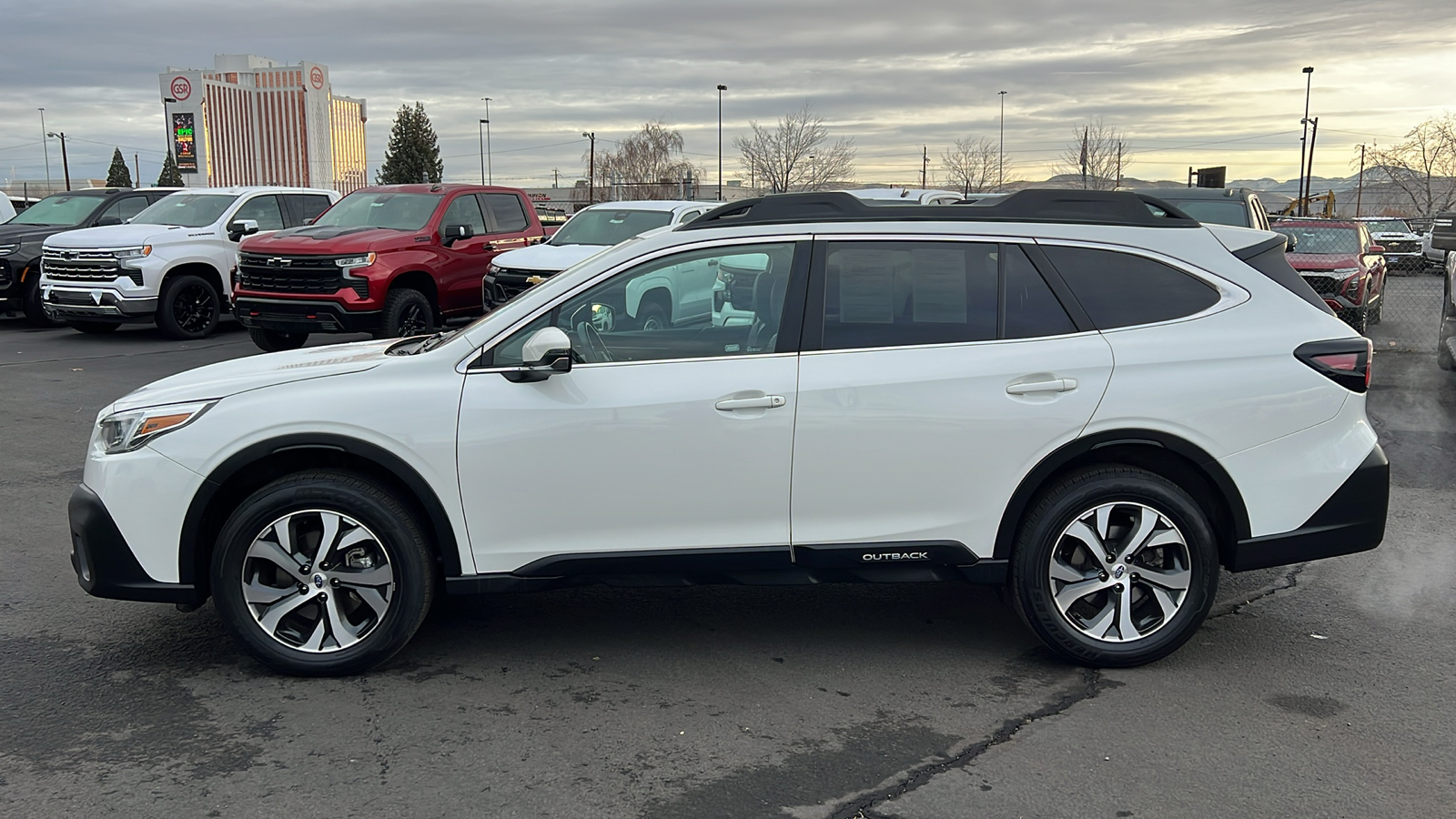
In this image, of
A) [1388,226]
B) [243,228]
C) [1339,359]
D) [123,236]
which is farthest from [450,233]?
[1388,226]

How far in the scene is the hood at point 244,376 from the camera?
14.4 feet

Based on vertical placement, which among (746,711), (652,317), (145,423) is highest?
(652,317)

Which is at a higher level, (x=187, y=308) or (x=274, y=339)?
(x=187, y=308)

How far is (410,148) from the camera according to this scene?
92.8 meters

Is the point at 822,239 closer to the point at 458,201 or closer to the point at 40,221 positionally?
the point at 458,201

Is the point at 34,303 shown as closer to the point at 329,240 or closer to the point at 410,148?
the point at 329,240

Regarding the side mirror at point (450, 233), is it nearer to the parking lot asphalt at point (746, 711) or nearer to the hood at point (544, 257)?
the hood at point (544, 257)

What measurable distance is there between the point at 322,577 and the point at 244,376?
821mm

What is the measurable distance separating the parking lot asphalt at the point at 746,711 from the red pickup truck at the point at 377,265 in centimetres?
754

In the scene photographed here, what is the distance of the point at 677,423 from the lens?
4277 millimetres

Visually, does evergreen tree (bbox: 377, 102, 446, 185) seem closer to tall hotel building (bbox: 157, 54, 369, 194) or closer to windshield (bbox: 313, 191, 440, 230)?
tall hotel building (bbox: 157, 54, 369, 194)

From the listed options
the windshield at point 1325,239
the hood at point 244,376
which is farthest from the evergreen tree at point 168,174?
the hood at point 244,376

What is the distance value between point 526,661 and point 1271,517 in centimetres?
288

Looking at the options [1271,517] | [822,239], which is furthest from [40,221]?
[1271,517]
